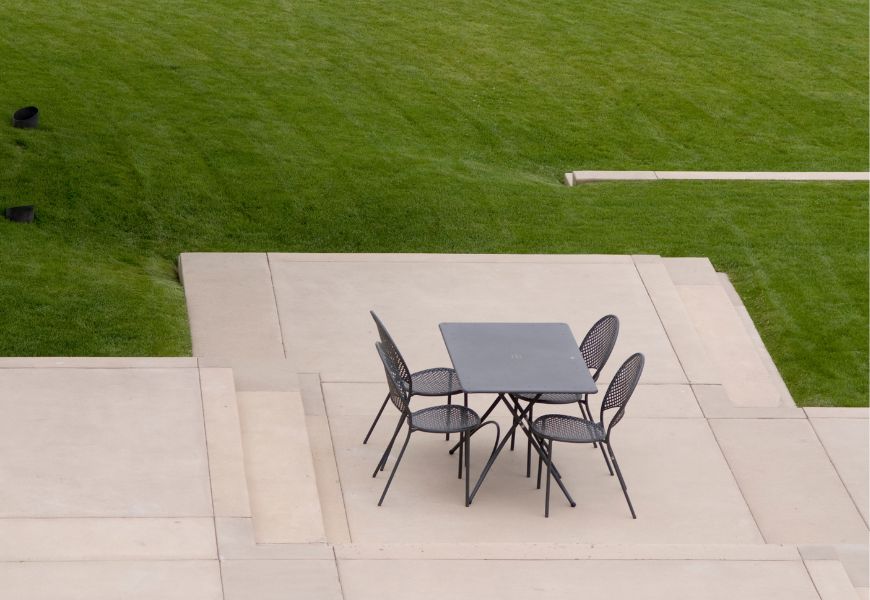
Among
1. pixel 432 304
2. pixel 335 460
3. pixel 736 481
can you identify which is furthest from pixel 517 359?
pixel 432 304

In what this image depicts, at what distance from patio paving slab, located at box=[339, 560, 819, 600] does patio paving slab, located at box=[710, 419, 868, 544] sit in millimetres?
1212

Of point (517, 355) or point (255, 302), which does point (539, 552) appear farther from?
point (255, 302)

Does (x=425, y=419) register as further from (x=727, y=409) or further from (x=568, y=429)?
(x=727, y=409)

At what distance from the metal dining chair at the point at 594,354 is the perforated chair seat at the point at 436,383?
1.67 ft

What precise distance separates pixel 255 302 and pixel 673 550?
4.99 metres

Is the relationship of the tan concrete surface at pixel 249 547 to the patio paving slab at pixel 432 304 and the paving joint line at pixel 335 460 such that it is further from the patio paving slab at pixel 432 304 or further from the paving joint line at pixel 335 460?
the patio paving slab at pixel 432 304

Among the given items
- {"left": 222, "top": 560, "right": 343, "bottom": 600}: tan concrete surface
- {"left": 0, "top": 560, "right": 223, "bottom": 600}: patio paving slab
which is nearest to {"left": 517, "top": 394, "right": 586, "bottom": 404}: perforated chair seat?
{"left": 222, "top": 560, "right": 343, "bottom": 600}: tan concrete surface

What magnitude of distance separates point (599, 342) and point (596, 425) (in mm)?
940

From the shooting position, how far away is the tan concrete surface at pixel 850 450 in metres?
10.4

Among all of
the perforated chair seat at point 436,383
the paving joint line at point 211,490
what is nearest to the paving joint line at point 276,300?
the paving joint line at point 211,490

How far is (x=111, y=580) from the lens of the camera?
7.70 meters

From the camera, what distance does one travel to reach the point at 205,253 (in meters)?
13.2

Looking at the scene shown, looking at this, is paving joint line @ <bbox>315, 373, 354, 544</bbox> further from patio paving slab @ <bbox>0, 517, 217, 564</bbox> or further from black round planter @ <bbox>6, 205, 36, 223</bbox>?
black round planter @ <bbox>6, 205, 36, 223</bbox>

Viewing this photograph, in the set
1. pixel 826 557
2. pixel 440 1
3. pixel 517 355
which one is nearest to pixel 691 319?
pixel 517 355
